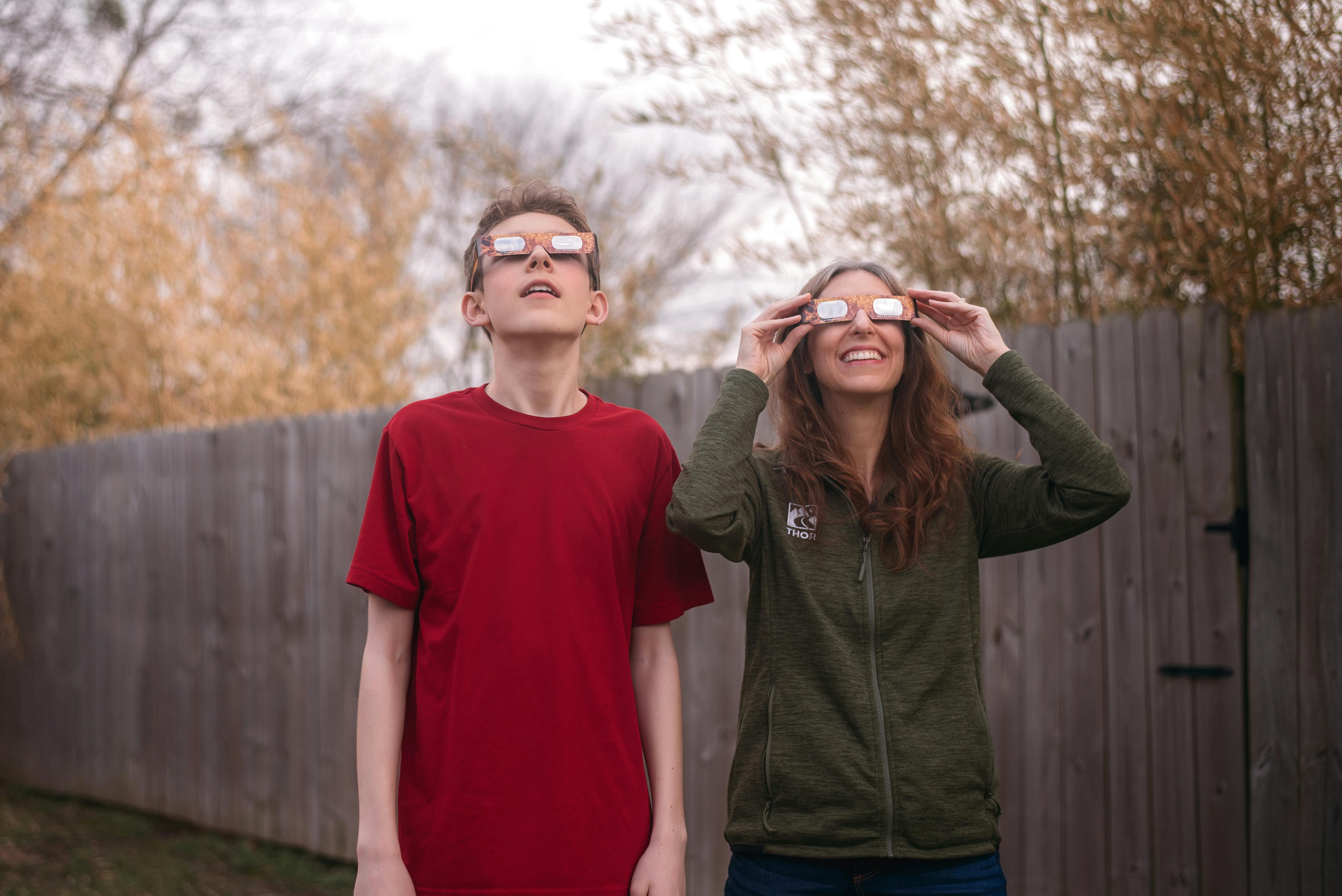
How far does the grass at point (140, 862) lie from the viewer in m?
4.82

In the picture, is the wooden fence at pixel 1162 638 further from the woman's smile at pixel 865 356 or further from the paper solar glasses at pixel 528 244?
the paper solar glasses at pixel 528 244

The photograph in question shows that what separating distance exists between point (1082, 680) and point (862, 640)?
5.13ft

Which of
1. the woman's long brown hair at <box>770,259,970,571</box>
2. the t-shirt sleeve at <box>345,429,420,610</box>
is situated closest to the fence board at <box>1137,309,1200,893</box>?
the woman's long brown hair at <box>770,259,970,571</box>

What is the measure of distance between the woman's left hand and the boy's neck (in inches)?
29.4

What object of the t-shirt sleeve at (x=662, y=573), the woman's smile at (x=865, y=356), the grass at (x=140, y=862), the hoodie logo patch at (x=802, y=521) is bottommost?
the grass at (x=140, y=862)

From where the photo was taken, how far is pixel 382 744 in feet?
6.09

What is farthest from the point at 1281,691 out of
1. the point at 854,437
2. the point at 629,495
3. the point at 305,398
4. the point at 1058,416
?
the point at 305,398

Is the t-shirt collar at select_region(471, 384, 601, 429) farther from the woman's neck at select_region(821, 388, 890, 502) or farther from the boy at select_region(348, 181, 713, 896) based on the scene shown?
the woman's neck at select_region(821, 388, 890, 502)

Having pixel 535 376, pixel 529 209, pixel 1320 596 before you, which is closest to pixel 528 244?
pixel 529 209

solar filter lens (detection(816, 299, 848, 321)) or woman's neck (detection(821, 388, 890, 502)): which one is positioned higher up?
solar filter lens (detection(816, 299, 848, 321))

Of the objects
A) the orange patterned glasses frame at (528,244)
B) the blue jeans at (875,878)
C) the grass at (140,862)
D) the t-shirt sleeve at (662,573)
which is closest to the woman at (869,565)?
the blue jeans at (875,878)

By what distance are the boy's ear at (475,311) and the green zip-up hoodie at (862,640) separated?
0.52 meters

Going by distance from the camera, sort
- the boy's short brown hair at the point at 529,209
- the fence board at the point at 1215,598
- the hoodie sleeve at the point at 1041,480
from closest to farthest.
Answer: the hoodie sleeve at the point at 1041,480 → the boy's short brown hair at the point at 529,209 → the fence board at the point at 1215,598

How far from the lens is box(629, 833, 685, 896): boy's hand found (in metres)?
1.84
